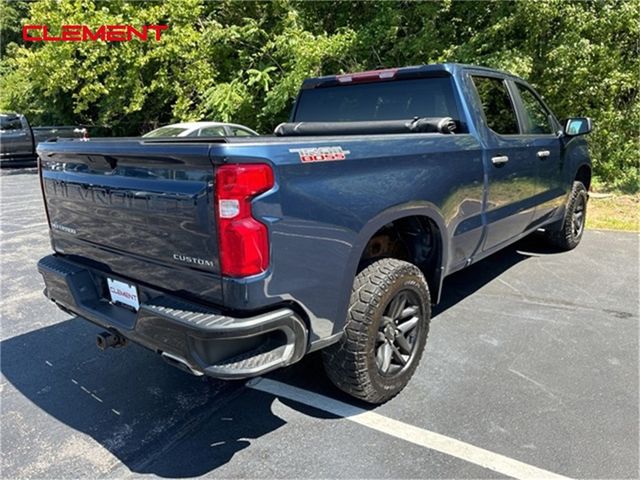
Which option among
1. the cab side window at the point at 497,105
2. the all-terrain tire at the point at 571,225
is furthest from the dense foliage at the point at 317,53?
the cab side window at the point at 497,105

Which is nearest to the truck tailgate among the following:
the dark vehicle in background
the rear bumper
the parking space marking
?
the rear bumper

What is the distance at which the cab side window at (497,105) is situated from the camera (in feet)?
12.4

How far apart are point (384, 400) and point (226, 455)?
3.14 ft

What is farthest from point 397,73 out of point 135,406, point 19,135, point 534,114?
point 19,135

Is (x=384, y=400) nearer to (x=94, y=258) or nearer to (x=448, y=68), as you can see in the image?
(x=94, y=258)

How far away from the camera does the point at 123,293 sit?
2.58 m

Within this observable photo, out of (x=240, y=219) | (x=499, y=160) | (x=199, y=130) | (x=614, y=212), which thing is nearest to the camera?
(x=240, y=219)

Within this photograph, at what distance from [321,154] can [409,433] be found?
159 cm

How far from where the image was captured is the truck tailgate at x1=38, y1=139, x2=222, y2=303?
82.0 inches

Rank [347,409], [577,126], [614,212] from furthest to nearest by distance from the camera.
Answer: [614,212]
[577,126]
[347,409]

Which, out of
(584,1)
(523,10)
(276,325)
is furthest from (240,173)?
(584,1)

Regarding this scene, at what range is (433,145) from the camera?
2.97 m

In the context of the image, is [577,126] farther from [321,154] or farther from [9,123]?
[9,123]

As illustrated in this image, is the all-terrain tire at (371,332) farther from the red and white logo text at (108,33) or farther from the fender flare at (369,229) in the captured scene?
the red and white logo text at (108,33)
